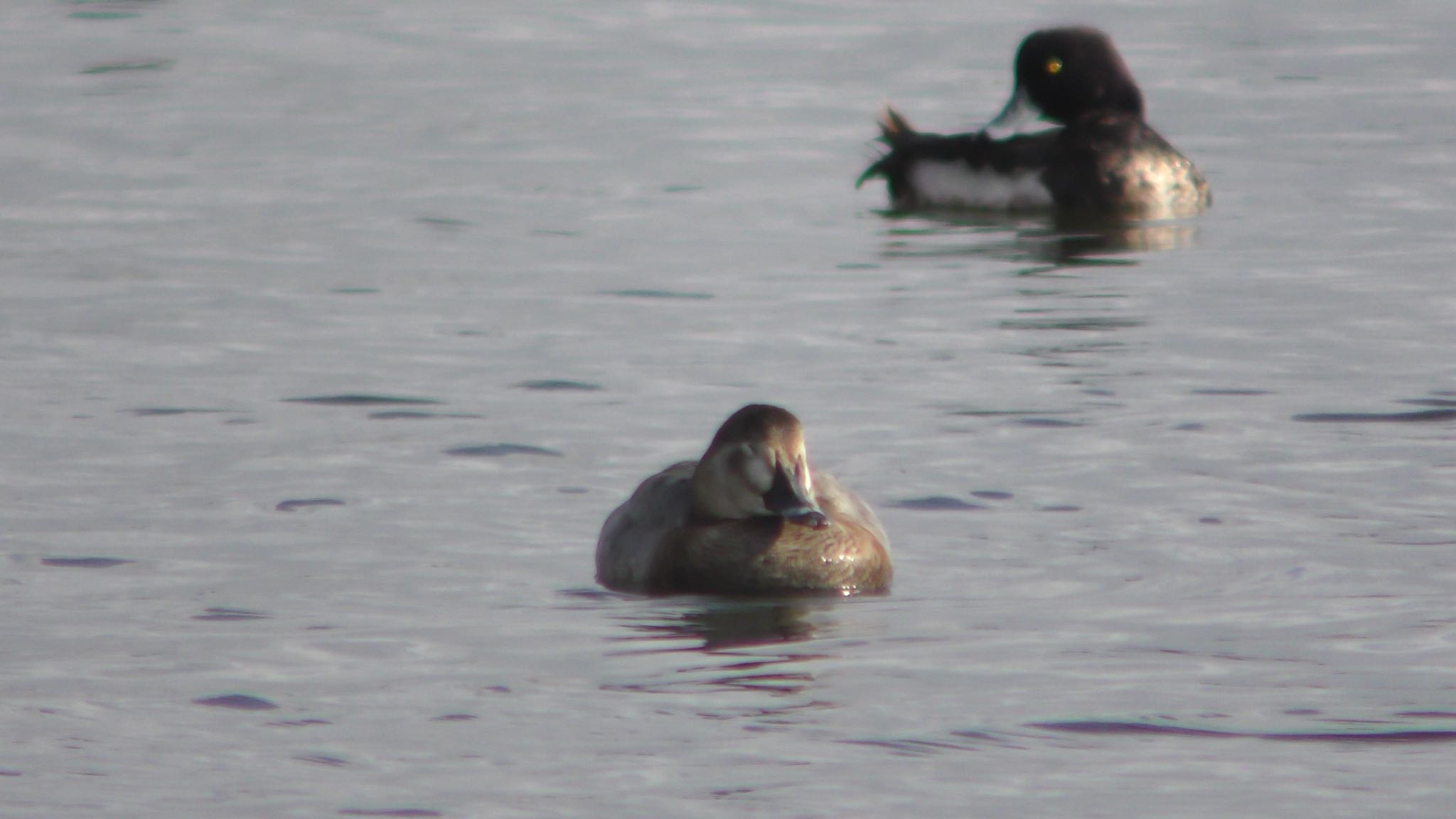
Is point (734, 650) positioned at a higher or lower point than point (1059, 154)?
lower

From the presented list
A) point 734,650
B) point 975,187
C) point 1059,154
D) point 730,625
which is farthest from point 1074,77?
point 734,650

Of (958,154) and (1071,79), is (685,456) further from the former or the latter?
(1071,79)

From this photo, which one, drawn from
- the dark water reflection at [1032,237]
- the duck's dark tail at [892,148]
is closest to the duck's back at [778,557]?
the dark water reflection at [1032,237]

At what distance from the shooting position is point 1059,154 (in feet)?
50.5

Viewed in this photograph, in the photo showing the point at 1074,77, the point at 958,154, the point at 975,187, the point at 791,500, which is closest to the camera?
the point at 791,500

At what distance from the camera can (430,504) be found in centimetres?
839

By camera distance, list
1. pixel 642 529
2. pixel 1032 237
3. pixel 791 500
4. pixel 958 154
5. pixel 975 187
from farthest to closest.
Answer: pixel 958 154, pixel 975 187, pixel 1032 237, pixel 642 529, pixel 791 500

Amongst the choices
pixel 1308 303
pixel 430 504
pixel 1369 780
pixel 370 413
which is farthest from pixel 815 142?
pixel 1369 780

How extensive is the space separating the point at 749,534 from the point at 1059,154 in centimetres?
813

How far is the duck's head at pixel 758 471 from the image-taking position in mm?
7555

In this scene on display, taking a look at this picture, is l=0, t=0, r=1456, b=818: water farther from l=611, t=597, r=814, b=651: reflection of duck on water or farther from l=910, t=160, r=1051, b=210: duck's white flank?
l=910, t=160, r=1051, b=210: duck's white flank

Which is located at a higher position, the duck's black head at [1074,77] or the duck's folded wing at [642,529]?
the duck's black head at [1074,77]

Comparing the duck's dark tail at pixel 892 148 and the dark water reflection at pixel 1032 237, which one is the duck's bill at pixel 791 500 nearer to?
the dark water reflection at pixel 1032 237

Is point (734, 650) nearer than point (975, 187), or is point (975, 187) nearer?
point (734, 650)
